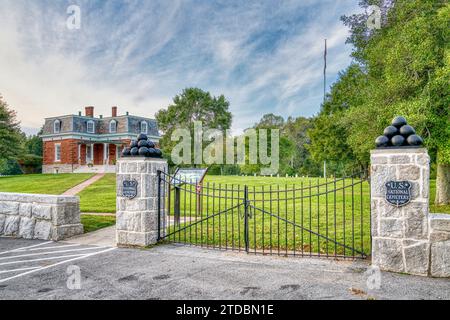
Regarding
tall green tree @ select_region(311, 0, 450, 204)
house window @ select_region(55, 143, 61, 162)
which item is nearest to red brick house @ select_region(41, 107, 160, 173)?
house window @ select_region(55, 143, 61, 162)

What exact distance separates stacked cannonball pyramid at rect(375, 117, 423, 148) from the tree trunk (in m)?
8.52

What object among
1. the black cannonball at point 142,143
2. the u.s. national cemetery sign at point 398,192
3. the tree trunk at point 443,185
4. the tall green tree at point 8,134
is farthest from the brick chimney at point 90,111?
the u.s. national cemetery sign at point 398,192

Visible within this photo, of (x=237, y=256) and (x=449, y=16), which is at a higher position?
(x=449, y=16)

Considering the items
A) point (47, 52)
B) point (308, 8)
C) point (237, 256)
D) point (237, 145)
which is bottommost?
point (237, 256)

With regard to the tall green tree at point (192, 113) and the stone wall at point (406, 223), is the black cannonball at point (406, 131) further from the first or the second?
the tall green tree at point (192, 113)

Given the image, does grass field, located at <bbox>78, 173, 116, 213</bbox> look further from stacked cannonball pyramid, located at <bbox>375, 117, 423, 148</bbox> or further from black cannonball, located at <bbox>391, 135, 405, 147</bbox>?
black cannonball, located at <bbox>391, 135, 405, 147</bbox>

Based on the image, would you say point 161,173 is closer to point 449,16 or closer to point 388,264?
point 388,264

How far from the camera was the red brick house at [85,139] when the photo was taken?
107 feet

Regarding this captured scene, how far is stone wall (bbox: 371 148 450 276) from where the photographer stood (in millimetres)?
4375

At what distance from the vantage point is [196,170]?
29.8 ft

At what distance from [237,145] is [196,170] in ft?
102
